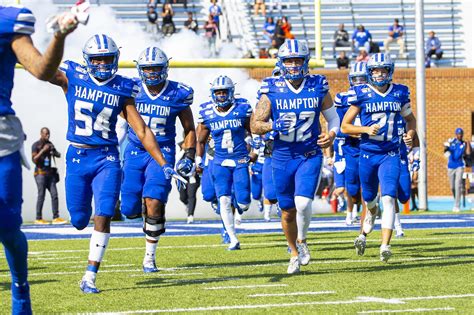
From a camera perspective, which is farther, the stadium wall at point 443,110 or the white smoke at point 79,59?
the stadium wall at point 443,110

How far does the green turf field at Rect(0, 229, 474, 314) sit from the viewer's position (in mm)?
6082

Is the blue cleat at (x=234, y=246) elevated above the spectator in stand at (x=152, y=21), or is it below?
below

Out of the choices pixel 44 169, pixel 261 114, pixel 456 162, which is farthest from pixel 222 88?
pixel 456 162

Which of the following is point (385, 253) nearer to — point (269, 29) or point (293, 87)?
point (293, 87)

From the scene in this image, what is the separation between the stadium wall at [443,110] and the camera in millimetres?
27109

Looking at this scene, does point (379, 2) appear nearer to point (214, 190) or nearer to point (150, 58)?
point (214, 190)

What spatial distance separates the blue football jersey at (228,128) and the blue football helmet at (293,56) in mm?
3003

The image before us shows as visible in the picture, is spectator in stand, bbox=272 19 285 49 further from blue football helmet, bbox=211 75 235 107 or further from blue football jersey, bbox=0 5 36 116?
blue football jersey, bbox=0 5 36 116

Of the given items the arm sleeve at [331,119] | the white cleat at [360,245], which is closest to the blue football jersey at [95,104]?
the arm sleeve at [331,119]

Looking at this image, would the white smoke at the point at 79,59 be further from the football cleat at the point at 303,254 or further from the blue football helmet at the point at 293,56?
the blue football helmet at the point at 293,56

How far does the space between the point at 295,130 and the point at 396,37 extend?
66.1 feet

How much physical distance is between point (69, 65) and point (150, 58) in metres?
1.19

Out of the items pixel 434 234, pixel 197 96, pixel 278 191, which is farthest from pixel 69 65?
pixel 197 96

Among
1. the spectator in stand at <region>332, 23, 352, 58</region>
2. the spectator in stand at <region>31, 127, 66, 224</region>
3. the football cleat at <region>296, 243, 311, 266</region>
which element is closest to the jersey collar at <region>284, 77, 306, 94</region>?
the football cleat at <region>296, 243, 311, 266</region>
